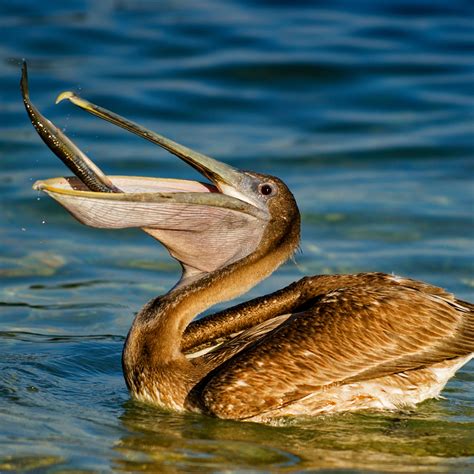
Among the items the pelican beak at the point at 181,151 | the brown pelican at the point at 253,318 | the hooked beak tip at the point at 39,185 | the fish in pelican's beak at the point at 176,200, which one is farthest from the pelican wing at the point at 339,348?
the hooked beak tip at the point at 39,185

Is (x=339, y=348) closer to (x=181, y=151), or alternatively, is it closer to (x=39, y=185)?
(x=181, y=151)

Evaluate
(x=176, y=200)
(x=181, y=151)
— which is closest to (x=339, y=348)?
(x=176, y=200)

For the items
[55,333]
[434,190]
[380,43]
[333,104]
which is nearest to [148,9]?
[380,43]

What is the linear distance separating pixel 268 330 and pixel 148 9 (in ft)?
41.9

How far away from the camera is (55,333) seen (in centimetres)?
862

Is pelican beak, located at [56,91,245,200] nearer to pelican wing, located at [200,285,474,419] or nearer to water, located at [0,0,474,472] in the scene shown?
pelican wing, located at [200,285,474,419]

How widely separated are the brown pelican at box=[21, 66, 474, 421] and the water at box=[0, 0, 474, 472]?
0.52ft

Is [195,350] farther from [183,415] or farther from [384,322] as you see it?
[384,322]

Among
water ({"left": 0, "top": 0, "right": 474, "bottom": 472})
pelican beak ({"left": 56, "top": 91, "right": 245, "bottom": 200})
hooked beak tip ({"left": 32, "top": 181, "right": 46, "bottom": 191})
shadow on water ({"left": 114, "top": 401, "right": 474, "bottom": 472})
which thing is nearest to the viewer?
shadow on water ({"left": 114, "top": 401, "right": 474, "bottom": 472})

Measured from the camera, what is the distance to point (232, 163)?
12758mm

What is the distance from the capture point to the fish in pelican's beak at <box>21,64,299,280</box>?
6531 millimetres

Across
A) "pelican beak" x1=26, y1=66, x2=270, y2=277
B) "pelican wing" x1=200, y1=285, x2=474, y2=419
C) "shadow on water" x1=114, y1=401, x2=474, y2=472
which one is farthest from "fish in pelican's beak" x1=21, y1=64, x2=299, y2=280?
"shadow on water" x1=114, y1=401, x2=474, y2=472

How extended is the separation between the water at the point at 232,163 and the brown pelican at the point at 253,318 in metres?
0.16

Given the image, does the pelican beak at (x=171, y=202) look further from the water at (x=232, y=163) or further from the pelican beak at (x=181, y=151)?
the water at (x=232, y=163)
